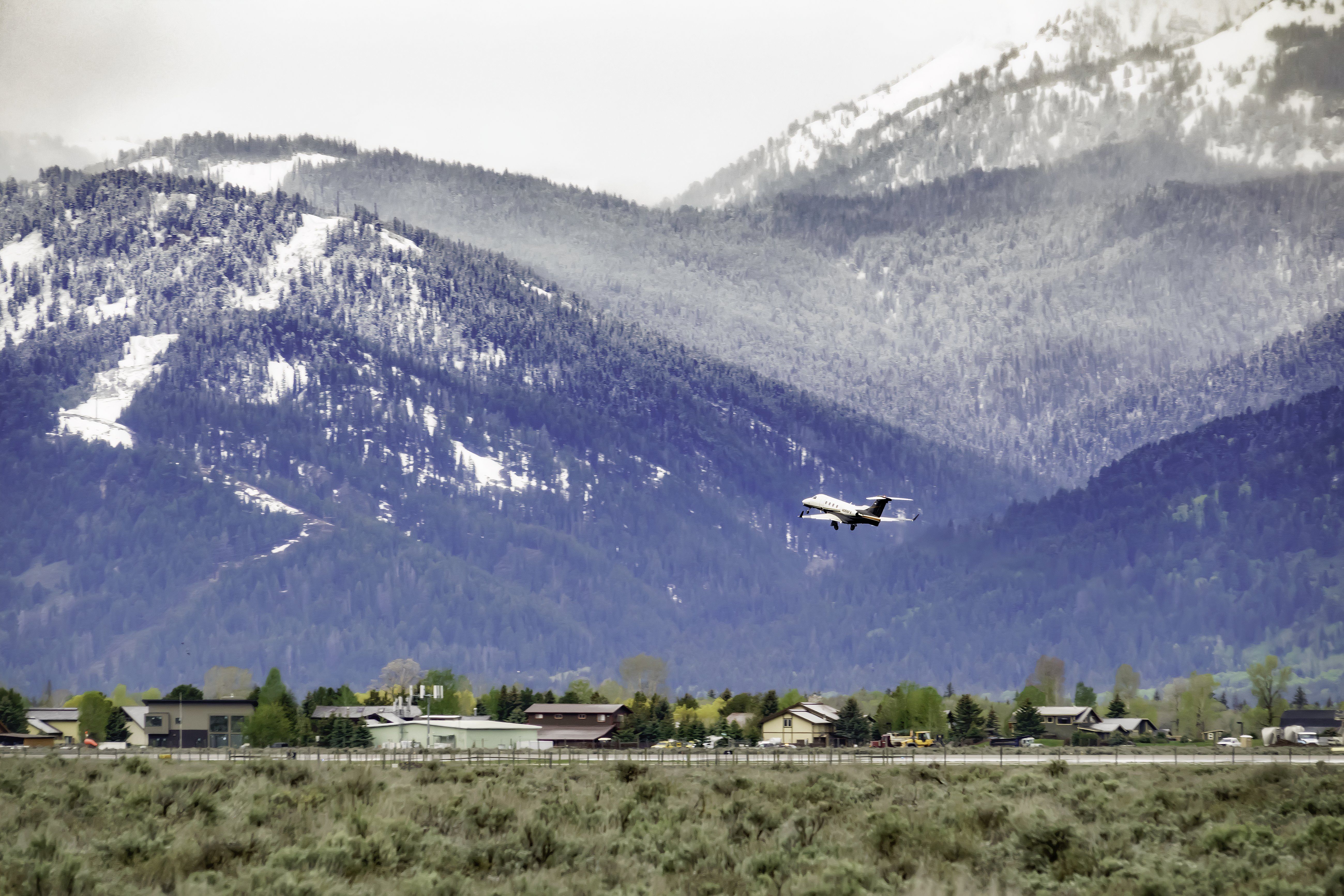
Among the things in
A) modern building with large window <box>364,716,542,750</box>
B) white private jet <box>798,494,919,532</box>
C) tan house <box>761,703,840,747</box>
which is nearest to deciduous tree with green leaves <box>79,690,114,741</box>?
modern building with large window <box>364,716,542,750</box>

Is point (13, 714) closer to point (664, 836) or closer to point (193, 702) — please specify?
point (193, 702)

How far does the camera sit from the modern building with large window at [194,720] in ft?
535

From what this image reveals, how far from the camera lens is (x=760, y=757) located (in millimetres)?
96312

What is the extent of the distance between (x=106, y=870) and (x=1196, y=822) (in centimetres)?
3140

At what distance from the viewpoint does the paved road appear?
81.9 m

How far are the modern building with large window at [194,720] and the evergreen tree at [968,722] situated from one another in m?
75.9

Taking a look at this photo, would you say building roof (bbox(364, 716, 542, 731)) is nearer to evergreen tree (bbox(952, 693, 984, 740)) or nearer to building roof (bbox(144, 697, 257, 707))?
building roof (bbox(144, 697, 257, 707))

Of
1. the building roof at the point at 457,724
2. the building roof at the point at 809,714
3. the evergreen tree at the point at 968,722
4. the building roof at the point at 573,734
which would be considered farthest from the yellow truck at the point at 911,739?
the building roof at the point at 457,724

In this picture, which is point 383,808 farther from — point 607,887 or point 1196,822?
point 1196,822

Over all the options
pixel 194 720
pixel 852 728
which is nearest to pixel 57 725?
pixel 194 720

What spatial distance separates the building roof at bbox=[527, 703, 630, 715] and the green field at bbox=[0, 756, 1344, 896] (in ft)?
330

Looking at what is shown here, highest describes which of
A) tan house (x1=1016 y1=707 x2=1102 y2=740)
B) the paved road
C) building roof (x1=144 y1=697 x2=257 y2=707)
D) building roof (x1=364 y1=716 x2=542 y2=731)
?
building roof (x1=144 y1=697 x2=257 y2=707)

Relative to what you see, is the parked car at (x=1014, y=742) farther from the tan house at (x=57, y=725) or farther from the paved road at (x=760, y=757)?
the tan house at (x=57, y=725)

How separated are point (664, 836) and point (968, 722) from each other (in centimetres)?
11079
